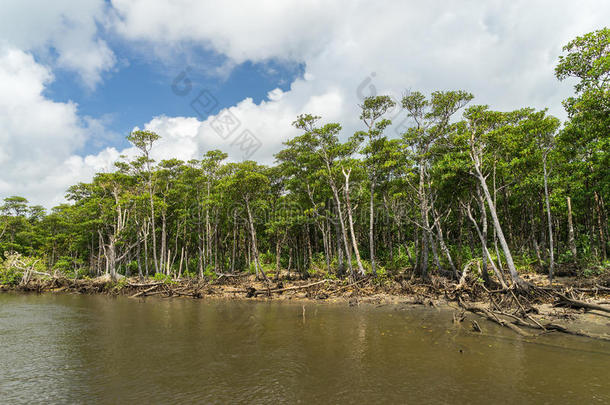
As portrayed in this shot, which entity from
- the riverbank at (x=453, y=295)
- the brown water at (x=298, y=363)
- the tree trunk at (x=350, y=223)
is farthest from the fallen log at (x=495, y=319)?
the tree trunk at (x=350, y=223)

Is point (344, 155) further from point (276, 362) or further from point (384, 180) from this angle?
point (276, 362)

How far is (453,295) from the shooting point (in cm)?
1748

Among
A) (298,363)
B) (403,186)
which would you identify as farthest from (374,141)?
(298,363)

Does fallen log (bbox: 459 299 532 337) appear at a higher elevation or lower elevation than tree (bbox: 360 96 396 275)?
lower

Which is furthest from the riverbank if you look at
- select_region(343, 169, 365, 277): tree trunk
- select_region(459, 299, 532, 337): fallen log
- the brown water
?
the brown water

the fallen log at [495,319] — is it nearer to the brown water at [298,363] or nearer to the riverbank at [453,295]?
the riverbank at [453,295]

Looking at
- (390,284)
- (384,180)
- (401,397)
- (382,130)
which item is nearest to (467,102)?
(382,130)

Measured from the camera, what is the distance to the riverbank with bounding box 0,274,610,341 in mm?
11516

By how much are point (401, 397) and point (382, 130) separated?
2033 cm

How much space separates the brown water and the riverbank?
1.39 metres

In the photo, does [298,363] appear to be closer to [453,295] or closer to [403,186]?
[453,295]

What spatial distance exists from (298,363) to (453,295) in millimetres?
12588

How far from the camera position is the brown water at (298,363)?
6.70 meters

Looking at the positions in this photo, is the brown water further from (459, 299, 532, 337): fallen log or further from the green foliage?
the green foliage
